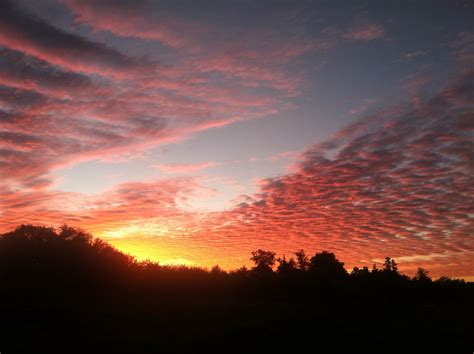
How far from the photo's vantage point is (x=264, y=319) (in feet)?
71.4

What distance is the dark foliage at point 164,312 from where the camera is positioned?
17.0m

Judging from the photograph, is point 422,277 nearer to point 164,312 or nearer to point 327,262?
point 327,262

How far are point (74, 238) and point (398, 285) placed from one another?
47493 mm

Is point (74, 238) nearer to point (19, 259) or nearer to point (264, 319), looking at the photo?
point (19, 259)

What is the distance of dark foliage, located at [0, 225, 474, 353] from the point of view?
1705 centimetres

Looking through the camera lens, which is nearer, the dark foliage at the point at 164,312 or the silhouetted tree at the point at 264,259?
the dark foliage at the point at 164,312

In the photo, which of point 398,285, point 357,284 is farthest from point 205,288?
point 398,285

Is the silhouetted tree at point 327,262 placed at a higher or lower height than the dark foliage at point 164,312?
higher

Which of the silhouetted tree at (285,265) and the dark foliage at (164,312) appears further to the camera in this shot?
the silhouetted tree at (285,265)

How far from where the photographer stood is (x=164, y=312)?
23.0 m

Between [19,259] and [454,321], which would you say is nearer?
[454,321]

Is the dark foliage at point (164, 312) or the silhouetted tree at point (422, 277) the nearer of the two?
the dark foliage at point (164, 312)

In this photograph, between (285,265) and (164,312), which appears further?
(285,265)

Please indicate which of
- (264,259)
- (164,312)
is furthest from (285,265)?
(164,312)
